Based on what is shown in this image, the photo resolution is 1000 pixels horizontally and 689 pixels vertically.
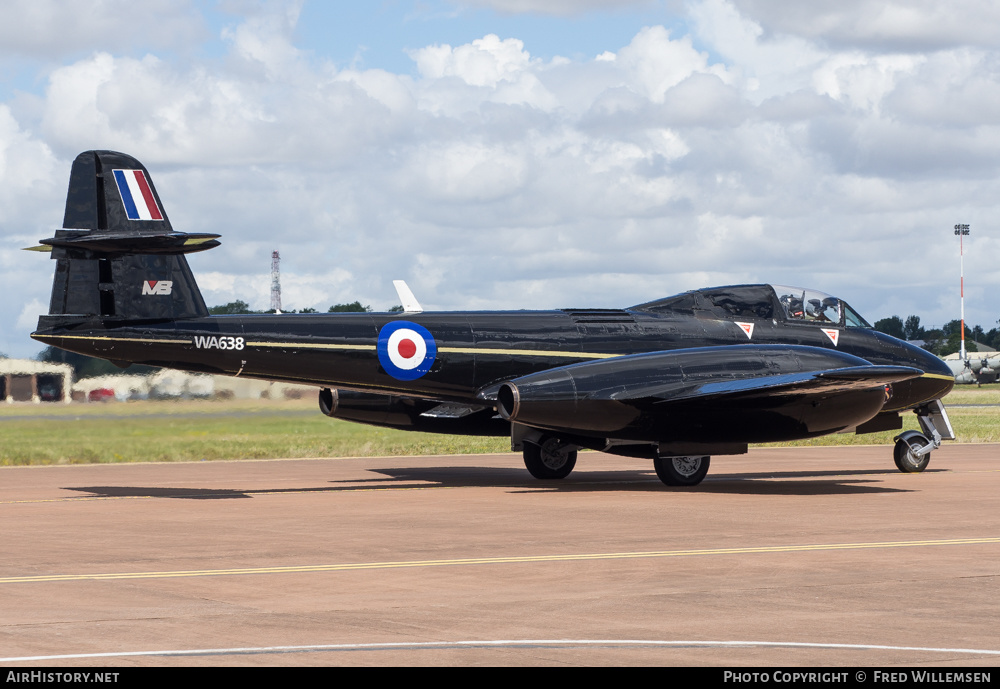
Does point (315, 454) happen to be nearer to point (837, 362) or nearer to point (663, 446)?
point (663, 446)

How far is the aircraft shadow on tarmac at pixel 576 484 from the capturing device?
21.2 meters

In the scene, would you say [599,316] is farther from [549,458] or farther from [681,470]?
[681,470]

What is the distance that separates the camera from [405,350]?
2078 cm

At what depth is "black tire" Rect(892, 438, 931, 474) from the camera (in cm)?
2441

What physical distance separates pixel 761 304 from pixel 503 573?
12.8 meters

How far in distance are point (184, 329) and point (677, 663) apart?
1342cm

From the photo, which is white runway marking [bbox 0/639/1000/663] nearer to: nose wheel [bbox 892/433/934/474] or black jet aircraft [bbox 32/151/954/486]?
black jet aircraft [bbox 32/151/954/486]

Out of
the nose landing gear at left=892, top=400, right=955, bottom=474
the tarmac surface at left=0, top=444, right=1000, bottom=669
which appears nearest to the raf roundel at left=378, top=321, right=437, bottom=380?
the tarmac surface at left=0, top=444, right=1000, bottom=669

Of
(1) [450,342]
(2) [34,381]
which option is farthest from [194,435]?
(1) [450,342]

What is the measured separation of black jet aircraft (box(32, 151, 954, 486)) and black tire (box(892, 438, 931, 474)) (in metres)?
1.32

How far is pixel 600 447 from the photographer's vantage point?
21.6 metres

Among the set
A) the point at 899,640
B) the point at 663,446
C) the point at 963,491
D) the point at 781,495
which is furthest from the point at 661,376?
the point at 899,640

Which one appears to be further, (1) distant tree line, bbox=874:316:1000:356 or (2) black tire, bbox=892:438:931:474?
(1) distant tree line, bbox=874:316:1000:356

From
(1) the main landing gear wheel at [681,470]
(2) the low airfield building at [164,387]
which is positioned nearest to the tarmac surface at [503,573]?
(1) the main landing gear wheel at [681,470]
